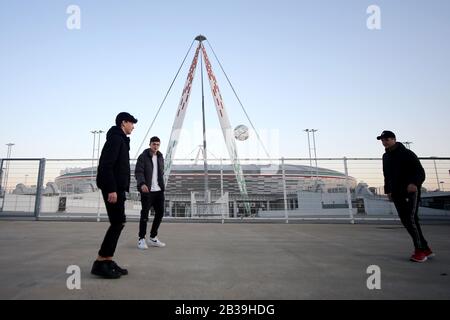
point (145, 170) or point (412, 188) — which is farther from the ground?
point (145, 170)

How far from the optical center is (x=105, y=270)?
6.25ft

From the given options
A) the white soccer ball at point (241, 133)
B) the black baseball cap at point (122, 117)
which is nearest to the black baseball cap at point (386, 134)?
the black baseball cap at point (122, 117)

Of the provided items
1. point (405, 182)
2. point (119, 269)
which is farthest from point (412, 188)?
point (119, 269)

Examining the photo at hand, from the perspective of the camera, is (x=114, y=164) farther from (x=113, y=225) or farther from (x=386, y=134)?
(x=386, y=134)

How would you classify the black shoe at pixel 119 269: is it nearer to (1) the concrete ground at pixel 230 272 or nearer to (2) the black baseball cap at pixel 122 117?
(1) the concrete ground at pixel 230 272

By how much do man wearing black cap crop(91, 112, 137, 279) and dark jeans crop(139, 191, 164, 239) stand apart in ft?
3.76

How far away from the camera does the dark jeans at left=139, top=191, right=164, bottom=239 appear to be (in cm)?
331

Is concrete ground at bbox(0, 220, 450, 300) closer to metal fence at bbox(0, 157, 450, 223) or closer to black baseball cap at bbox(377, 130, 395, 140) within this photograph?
black baseball cap at bbox(377, 130, 395, 140)

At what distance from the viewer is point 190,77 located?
23125mm

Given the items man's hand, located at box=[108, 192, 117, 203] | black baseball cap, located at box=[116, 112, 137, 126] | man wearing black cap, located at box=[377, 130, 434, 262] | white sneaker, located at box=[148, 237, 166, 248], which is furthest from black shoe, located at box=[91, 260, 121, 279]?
man wearing black cap, located at box=[377, 130, 434, 262]

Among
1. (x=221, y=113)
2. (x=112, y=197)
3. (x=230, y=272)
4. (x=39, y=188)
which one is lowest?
(x=230, y=272)

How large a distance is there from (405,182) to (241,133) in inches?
779

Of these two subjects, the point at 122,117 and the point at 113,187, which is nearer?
the point at 113,187

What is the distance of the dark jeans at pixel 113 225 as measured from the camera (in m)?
2.03
